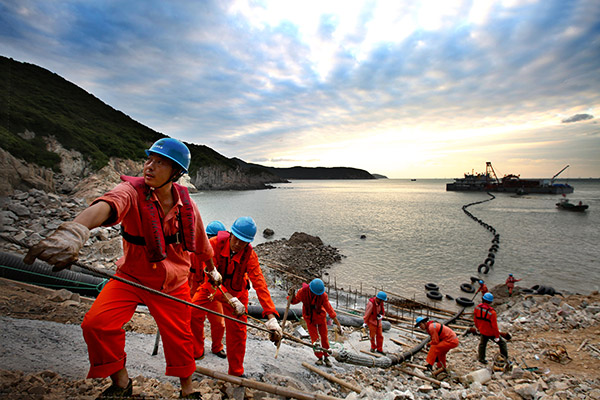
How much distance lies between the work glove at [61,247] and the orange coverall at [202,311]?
235 centimetres

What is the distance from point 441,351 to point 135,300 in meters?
6.85

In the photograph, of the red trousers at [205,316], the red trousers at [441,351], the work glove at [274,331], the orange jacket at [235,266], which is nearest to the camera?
the work glove at [274,331]

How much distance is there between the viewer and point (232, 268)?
3.86 m

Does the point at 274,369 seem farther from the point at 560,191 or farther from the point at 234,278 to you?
the point at 560,191

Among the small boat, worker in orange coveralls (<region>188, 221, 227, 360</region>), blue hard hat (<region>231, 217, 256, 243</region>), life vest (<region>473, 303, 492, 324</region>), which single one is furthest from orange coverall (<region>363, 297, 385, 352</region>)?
the small boat

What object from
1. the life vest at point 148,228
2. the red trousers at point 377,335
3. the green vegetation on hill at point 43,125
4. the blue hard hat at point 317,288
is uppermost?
the green vegetation on hill at point 43,125

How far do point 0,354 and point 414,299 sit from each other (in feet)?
49.4

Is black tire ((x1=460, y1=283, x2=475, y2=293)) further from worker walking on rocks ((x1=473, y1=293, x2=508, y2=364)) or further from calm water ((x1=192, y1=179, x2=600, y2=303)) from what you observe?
worker walking on rocks ((x1=473, y1=293, x2=508, y2=364))

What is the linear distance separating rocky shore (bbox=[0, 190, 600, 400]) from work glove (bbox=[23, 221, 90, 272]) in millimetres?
1585

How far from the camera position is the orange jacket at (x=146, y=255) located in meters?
2.03

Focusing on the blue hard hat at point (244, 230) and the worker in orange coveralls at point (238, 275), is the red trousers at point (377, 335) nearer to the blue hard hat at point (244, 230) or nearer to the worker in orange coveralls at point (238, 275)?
the worker in orange coveralls at point (238, 275)

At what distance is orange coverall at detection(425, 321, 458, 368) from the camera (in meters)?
6.39

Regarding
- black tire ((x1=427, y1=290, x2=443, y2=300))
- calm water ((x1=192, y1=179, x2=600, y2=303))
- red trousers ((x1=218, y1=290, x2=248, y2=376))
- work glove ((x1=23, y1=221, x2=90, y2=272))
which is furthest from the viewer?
calm water ((x1=192, y1=179, x2=600, y2=303))

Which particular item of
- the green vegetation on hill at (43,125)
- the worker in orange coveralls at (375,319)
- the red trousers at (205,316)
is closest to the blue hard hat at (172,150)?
the red trousers at (205,316)
